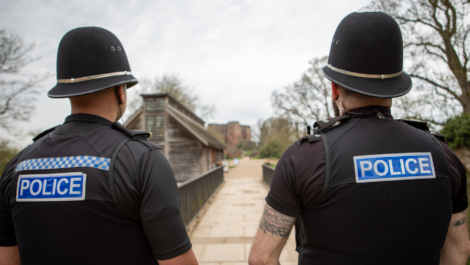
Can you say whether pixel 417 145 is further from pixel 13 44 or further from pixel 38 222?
pixel 13 44

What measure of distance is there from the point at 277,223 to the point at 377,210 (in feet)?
1.58

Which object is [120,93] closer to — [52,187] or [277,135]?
[52,187]

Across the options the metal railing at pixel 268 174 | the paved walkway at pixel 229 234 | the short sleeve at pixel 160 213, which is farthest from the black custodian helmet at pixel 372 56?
the metal railing at pixel 268 174

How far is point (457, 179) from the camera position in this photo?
4.64 feet

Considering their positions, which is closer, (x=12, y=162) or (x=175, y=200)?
(x=175, y=200)

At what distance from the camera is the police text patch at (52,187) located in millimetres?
1248

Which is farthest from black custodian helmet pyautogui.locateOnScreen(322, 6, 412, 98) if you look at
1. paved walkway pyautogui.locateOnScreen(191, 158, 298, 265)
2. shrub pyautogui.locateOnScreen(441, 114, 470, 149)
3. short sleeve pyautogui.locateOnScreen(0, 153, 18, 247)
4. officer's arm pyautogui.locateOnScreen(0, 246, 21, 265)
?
shrub pyautogui.locateOnScreen(441, 114, 470, 149)

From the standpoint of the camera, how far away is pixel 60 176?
4.19 feet

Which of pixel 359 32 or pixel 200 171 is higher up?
pixel 359 32

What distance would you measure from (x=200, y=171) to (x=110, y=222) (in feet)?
52.8

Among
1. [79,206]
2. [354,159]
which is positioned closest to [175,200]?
[79,206]

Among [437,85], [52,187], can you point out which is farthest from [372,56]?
[437,85]

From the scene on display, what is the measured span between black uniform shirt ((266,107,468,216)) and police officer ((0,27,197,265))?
0.53m

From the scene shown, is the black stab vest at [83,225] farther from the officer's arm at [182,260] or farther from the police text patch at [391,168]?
the police text patch at [391,168]
